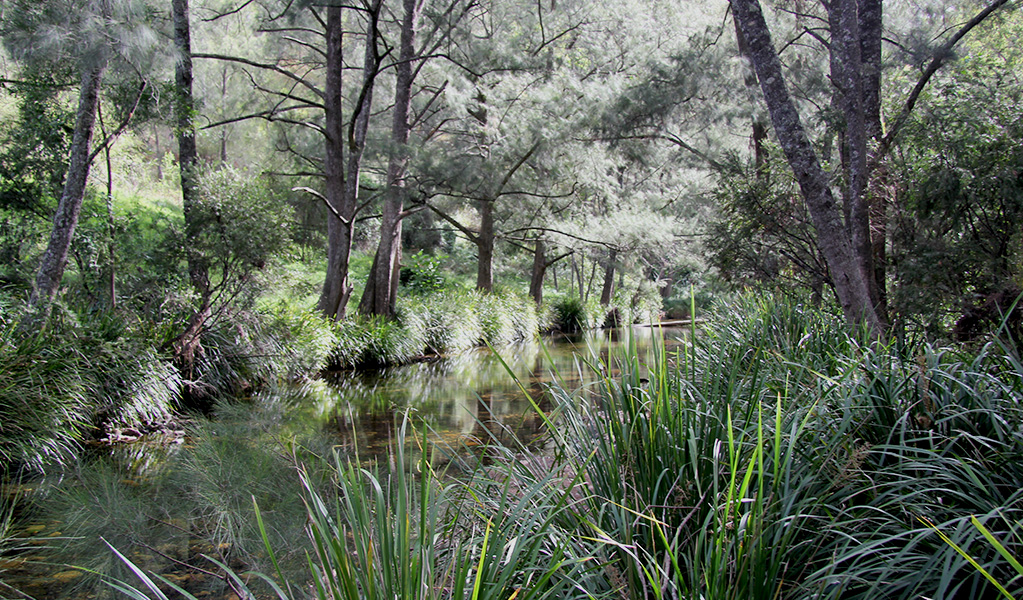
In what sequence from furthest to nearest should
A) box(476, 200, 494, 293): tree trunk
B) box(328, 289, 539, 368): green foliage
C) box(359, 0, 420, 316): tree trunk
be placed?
box(476, 200, 494, 293): tree trunk, box(359, 0, 420, 316): tree trunk, box(328, 289, 539, 368): green foliage

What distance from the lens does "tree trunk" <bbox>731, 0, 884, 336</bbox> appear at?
4117 mm

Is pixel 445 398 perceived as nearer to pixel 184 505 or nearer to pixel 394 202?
pixel 184 505

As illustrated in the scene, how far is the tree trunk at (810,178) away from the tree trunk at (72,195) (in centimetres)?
539

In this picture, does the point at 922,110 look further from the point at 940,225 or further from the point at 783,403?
the point at 783,403

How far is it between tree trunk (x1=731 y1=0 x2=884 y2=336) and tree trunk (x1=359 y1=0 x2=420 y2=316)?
6.70m

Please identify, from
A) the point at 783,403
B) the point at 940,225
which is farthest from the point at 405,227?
the point at 783,403

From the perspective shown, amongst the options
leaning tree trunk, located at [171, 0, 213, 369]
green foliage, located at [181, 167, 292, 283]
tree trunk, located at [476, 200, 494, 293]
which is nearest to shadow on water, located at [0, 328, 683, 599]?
leaning tree trunk, located at [171, 0, 213, 369]

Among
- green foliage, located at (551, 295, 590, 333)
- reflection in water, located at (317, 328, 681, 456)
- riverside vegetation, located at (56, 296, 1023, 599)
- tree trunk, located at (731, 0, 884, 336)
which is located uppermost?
tree trunk, located at (731, 0, 884, 336)

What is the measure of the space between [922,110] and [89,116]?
7112mm

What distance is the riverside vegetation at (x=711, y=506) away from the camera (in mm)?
1357

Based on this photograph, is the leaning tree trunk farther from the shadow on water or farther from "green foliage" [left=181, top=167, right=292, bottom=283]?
the shadow on water

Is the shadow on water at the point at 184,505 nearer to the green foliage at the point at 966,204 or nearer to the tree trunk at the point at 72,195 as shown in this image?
the tree trunk at the point at 72,195

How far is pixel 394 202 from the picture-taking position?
10.9m

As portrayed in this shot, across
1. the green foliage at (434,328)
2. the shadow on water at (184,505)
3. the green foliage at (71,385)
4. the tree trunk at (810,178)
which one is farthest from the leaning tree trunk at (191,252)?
the tree trunk at (810,178)
